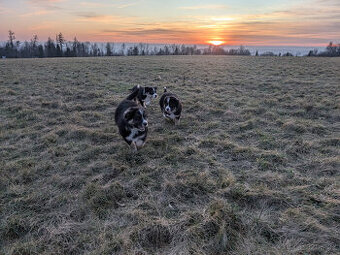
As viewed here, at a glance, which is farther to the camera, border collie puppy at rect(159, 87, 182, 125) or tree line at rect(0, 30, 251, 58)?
tree line at rect(0, 30, 251, 58)

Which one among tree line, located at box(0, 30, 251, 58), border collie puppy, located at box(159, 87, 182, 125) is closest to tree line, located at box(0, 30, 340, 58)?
tree line, located at box(0, 30, 251, 58)

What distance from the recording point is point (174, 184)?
373cm

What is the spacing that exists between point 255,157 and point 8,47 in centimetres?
8834

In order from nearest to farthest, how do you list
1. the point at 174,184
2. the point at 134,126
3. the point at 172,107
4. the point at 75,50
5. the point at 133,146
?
the point at 174,184
the point at 134,126
the point at 133,146
the point at 172,107
the point at 75,50

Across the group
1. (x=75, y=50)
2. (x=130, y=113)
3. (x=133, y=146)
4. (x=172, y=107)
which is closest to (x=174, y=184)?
(x=133, y=146)

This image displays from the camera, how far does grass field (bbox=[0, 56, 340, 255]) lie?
272 cm

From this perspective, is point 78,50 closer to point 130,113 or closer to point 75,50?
point 75,50

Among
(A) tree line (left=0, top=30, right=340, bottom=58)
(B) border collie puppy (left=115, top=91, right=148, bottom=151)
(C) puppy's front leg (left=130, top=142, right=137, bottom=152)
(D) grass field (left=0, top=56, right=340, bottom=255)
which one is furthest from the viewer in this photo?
(A) tree line (left=0, top=30, right=340, bottom=58)

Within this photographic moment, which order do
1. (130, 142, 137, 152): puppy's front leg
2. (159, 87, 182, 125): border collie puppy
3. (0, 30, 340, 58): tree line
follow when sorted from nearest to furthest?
(130, 142, 137, 152): puppy's front leg
(159, 87, 182, 125): border collie puppy
(0, 30, 340, 58): tree line

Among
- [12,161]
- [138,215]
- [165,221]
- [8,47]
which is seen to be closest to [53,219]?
[138,215]

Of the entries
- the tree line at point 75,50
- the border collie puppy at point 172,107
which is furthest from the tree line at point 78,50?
the border collie puppy at point 172,107

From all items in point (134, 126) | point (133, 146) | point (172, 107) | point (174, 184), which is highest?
point (172, 107)

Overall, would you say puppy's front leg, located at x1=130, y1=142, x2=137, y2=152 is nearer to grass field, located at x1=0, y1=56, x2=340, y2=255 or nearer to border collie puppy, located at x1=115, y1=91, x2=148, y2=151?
border collie puppy, located at x1=115, y1=91, x2=148, y2=151

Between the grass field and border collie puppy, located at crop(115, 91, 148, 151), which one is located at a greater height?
border collie puppy, located at crop(115, 91, 148, 151)
